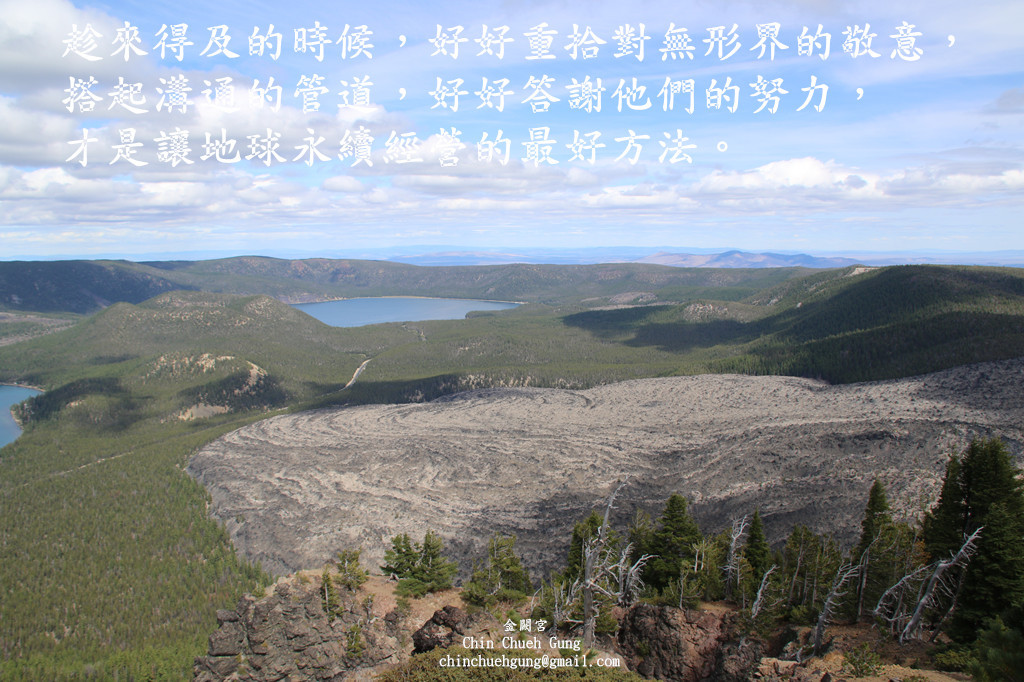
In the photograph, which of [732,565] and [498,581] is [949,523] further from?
[498,581]

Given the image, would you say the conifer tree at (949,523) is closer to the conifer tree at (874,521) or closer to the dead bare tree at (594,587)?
the conifer tree at (874,521)

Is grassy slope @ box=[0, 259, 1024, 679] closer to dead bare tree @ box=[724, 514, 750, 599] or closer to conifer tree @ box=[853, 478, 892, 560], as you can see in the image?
dead bare tree @ box=[724, 514, 750, 599]

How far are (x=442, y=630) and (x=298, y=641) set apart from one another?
881 cm

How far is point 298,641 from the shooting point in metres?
32.7

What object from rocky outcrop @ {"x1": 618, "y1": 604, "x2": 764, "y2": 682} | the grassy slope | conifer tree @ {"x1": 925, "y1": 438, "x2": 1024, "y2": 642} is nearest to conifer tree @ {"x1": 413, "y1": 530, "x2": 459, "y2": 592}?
rocky outcrop @ {"x1": 618, "y1": 604, "x2": 764, "y2": 682}

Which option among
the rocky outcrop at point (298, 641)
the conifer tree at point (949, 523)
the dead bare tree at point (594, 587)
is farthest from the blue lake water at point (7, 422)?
the conifer tree at point (949, 523)

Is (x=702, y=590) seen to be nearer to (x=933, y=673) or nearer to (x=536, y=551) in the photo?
(x=933, y=673)

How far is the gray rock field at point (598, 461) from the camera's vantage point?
6725cm

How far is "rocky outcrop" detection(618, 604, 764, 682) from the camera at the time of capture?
98.1ft

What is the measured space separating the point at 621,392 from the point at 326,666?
324 ft

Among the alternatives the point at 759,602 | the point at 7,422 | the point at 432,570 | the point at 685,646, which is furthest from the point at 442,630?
the point at 7,422

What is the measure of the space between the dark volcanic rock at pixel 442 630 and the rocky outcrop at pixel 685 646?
9.16 metres

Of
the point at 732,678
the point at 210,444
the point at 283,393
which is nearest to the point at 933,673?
the point at 732,678

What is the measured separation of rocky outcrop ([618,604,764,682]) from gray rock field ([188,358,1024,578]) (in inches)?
1219
